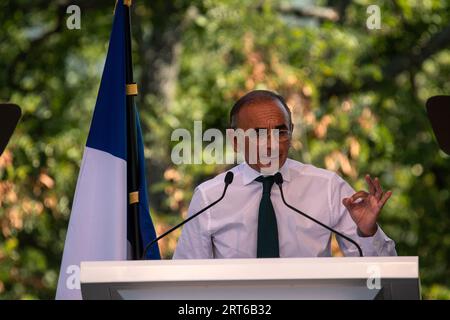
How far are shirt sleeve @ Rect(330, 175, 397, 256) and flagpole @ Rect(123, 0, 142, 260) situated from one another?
2.52 feet

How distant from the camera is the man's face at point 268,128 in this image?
436 centimetres

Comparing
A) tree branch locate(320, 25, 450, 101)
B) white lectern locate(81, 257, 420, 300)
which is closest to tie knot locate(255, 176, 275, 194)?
white lectern locate(81, 257, 420, 300)

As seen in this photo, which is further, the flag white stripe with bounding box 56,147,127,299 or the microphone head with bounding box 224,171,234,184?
the flag white stripe with bounding box 56,147,127,299

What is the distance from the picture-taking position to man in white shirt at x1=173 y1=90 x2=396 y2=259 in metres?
4.38

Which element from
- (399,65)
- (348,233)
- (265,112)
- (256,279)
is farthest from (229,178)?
(399,65)

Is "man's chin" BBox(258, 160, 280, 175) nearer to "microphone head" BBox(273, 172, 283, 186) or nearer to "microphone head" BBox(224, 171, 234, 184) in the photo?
"microphone head" BBox(273, 172, 283, 186)

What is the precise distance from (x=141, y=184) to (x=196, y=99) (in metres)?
7.09

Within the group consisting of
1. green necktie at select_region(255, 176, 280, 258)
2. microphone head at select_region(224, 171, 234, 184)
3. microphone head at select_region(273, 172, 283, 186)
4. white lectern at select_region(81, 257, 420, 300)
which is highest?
microphone head at select_region(224, 171, 234, 184)

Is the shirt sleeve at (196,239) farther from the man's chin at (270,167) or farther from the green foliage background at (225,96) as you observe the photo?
the green foliage background at (225,96)

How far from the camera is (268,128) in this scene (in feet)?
14.3

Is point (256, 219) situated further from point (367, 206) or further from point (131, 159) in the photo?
point (131, 159)

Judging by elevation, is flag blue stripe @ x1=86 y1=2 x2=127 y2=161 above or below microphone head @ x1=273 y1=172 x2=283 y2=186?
above

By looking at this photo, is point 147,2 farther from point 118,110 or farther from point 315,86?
point 118,110

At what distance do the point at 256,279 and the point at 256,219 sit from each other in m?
1.04
